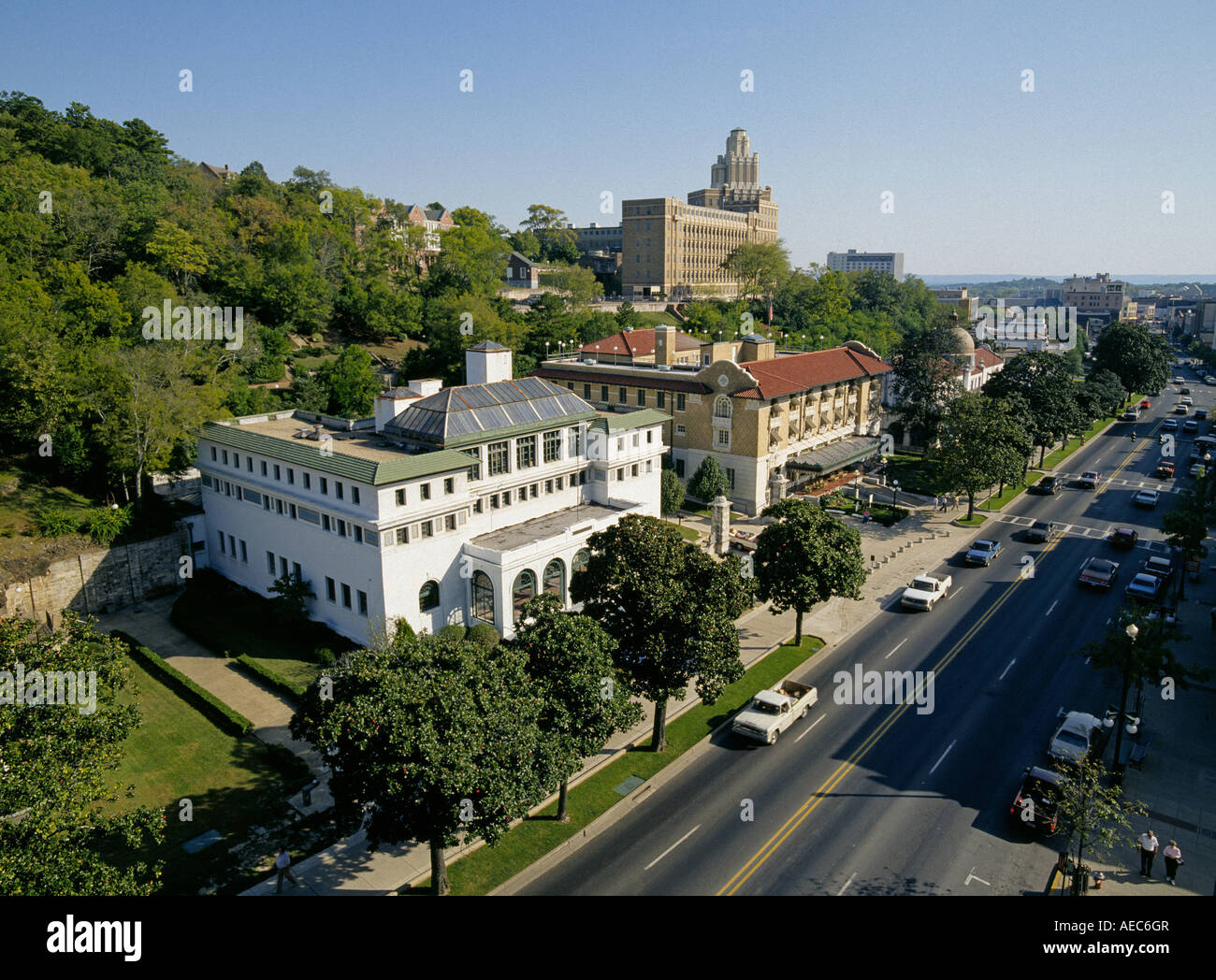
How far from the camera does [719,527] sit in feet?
179

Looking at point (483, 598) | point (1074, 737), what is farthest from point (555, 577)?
point (1074, 737)

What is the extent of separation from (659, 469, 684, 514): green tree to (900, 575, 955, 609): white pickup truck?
1850 cm

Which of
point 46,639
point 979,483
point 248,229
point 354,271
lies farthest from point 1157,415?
point 46,639

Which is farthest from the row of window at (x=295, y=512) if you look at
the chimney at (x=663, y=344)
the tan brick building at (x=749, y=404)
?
the chimney at (x=663, y=344)

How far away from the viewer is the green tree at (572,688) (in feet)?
82.6

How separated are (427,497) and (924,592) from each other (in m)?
29.5

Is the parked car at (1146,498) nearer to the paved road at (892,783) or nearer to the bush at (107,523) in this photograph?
the paved road at (892,783)

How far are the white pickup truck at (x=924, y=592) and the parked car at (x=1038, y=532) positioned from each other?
13.6m

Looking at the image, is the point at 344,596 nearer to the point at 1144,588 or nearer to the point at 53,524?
the point at 53,524

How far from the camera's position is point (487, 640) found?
3747cm

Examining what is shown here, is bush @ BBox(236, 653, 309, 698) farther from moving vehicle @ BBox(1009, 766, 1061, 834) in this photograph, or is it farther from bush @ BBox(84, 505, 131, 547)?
moving vehicle @ BBox(1009, 766, 1061, 834)

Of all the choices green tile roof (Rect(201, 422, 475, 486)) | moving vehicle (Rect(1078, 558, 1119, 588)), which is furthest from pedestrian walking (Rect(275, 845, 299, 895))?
moving vehicle (Rect(1078, 558, 1119, 588))

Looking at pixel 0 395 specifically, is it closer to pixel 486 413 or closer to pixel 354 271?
pixel 486 413

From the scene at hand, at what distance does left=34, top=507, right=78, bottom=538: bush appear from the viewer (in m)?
45.9
